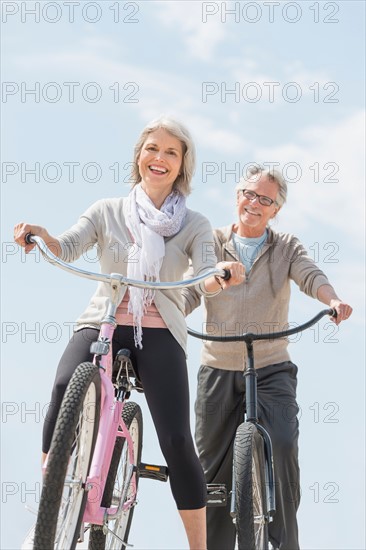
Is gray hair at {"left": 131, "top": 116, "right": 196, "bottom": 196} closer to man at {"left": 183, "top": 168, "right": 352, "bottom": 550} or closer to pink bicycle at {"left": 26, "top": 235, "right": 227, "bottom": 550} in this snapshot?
pink bicycle at {"left": 26, "top": 235, "right": 227, "bottom": 550}

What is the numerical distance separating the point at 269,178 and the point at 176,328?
60.6 inches

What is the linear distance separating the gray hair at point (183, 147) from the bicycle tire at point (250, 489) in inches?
51.2

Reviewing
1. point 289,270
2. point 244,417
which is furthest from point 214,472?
point 289,270

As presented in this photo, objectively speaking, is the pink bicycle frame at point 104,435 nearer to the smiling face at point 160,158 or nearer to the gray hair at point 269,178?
the smiling face at point 160,158

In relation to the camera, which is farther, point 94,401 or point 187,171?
point 187,171

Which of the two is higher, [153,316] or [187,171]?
[187,171]

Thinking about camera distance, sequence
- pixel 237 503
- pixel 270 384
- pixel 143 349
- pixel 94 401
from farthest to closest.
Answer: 1. pixel 270 384
2. pixel 237 503
3. pixel 143 349
4. pixel 94 401

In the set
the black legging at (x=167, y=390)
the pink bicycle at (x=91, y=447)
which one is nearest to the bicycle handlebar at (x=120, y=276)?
the pink bicycle at (x=91, y=447)

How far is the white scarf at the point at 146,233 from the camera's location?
14.5ft

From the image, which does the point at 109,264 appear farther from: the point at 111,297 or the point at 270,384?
the point at 270,384

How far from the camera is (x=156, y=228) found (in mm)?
4598

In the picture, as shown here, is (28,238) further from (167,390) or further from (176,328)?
(167,390)

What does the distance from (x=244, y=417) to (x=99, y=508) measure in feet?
5.44

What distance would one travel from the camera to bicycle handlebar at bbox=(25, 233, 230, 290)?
4.12 meters
